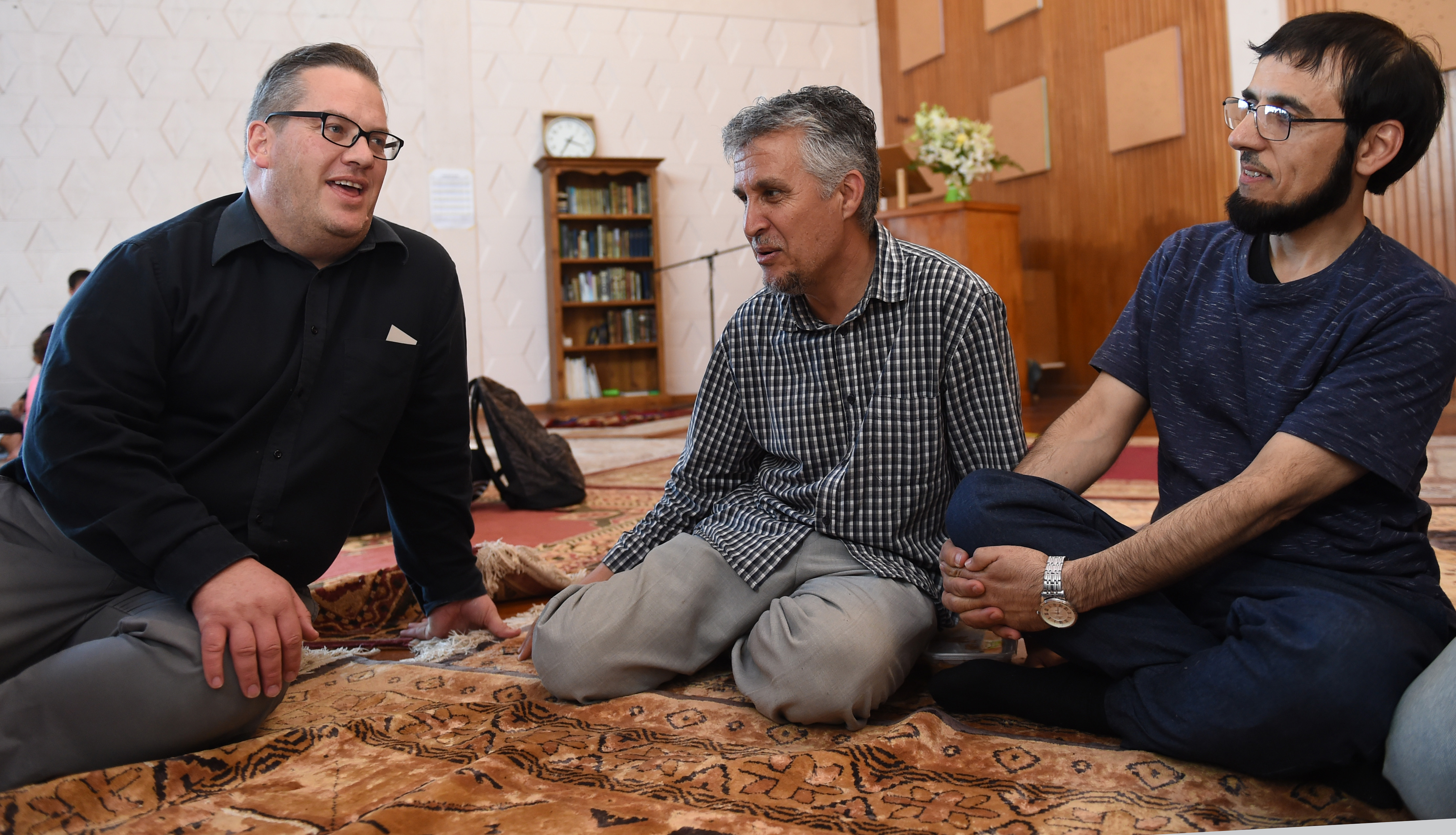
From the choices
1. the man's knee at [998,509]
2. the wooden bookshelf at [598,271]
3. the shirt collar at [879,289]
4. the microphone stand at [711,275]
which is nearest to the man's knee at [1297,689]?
the man's knee at [998,509]

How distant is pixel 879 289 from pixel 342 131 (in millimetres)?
856

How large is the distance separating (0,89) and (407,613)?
644 centimetres

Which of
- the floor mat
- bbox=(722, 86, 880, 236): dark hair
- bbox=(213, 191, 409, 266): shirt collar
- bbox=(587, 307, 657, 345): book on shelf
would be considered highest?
bbox=(587, 307, 657, 345): book on shelf

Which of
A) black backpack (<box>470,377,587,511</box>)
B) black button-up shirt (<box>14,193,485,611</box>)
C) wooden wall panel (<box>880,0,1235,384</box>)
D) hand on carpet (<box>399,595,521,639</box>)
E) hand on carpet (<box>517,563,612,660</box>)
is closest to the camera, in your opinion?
black button-up shirt (<box>14,193,485,611</box>)

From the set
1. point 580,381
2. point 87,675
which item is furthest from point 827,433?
point 580,381

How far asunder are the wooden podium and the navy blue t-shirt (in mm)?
4107

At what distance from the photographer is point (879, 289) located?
154cm

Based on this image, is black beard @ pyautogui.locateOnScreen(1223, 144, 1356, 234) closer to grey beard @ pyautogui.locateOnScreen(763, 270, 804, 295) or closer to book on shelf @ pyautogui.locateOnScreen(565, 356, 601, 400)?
grey beard @ pyautogui.locateOnScreen(763, 270, 804, 295)

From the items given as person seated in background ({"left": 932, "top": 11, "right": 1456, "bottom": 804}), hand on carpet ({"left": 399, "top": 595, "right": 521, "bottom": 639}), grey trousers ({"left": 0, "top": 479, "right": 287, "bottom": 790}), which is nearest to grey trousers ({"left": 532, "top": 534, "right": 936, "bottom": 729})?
person seated in background ({"left": 932, "top": 11, "right": 1456, "bottom": 804})

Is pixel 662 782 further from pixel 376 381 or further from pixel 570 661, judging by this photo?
pixel 376 381

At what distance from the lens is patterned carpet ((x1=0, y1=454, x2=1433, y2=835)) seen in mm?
1039

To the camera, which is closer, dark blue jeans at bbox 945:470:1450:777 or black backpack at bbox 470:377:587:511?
dark blue jeans at bbox 945:470:1450:777

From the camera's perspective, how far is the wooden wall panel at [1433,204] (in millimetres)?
4547

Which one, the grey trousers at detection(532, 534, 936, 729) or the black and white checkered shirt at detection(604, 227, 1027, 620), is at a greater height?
the black and white checkered shirt at detection(604, 227, 1027, 620)
